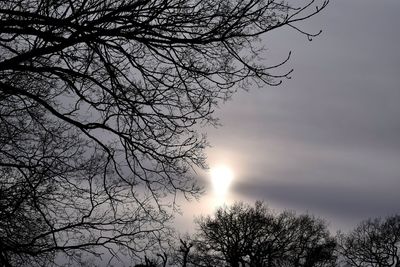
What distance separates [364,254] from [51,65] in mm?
45155

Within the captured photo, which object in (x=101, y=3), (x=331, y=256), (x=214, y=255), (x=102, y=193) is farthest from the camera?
(x=331, y=256)

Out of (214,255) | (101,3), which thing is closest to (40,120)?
(101,3)

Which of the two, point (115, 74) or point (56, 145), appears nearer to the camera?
point (115, 74)

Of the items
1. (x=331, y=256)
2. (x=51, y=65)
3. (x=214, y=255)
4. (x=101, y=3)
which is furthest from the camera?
(x=331, y=256)

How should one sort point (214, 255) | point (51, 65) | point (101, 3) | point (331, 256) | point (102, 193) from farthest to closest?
point (331, 256)
point (214, 255)
point (102, 193)
point (51, 65)
point (101, 3)

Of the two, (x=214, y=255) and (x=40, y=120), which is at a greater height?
(x=214, y=255)

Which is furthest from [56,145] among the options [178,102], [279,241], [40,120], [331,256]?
[331,256]

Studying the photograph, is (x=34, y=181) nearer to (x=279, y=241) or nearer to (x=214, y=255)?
(x=214, y=255)

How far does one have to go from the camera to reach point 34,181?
8.09 m

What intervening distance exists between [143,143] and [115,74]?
1.00 meters

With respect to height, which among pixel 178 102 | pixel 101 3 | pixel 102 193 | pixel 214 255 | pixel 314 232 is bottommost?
pixel 102 193

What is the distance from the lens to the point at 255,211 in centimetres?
5078

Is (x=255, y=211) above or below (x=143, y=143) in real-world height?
above

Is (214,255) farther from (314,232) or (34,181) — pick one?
(34,181)
